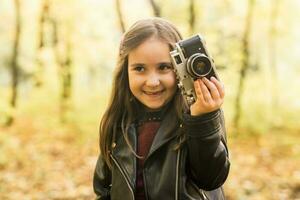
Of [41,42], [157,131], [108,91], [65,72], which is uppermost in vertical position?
[41,42]

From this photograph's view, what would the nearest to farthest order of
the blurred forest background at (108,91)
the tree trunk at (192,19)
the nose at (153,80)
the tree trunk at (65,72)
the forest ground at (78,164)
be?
the nose at (153,80)
the forest ground at (78,164)
the blurred forest background at (108,91)
the tree trunk at (192,19)
the tree trunk at (65,72)

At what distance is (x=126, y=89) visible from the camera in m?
2.15

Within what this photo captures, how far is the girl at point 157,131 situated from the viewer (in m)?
1.70

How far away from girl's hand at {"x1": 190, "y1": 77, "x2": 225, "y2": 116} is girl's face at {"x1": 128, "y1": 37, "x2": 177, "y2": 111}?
226 mm

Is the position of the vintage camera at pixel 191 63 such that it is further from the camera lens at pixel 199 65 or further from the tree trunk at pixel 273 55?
the tree trunk at pixel 273 55

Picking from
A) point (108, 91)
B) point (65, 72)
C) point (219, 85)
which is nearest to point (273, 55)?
point (108, 91)

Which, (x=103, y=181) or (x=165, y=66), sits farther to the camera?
(x=103, y=181)

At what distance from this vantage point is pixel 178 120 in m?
1.89

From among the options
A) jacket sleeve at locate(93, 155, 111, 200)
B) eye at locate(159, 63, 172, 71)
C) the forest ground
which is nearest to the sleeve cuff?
eye at locate(159, 63, 172, 71)

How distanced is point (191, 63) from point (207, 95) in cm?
13

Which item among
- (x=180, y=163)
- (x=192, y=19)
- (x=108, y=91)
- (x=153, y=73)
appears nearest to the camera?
(x=180, y=163)

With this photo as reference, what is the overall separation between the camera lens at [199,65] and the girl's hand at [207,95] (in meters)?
0.03

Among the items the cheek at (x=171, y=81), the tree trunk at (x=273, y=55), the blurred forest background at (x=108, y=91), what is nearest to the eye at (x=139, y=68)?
the cheek at (x=171, y=81)

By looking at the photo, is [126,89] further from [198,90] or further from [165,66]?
[198,90]
